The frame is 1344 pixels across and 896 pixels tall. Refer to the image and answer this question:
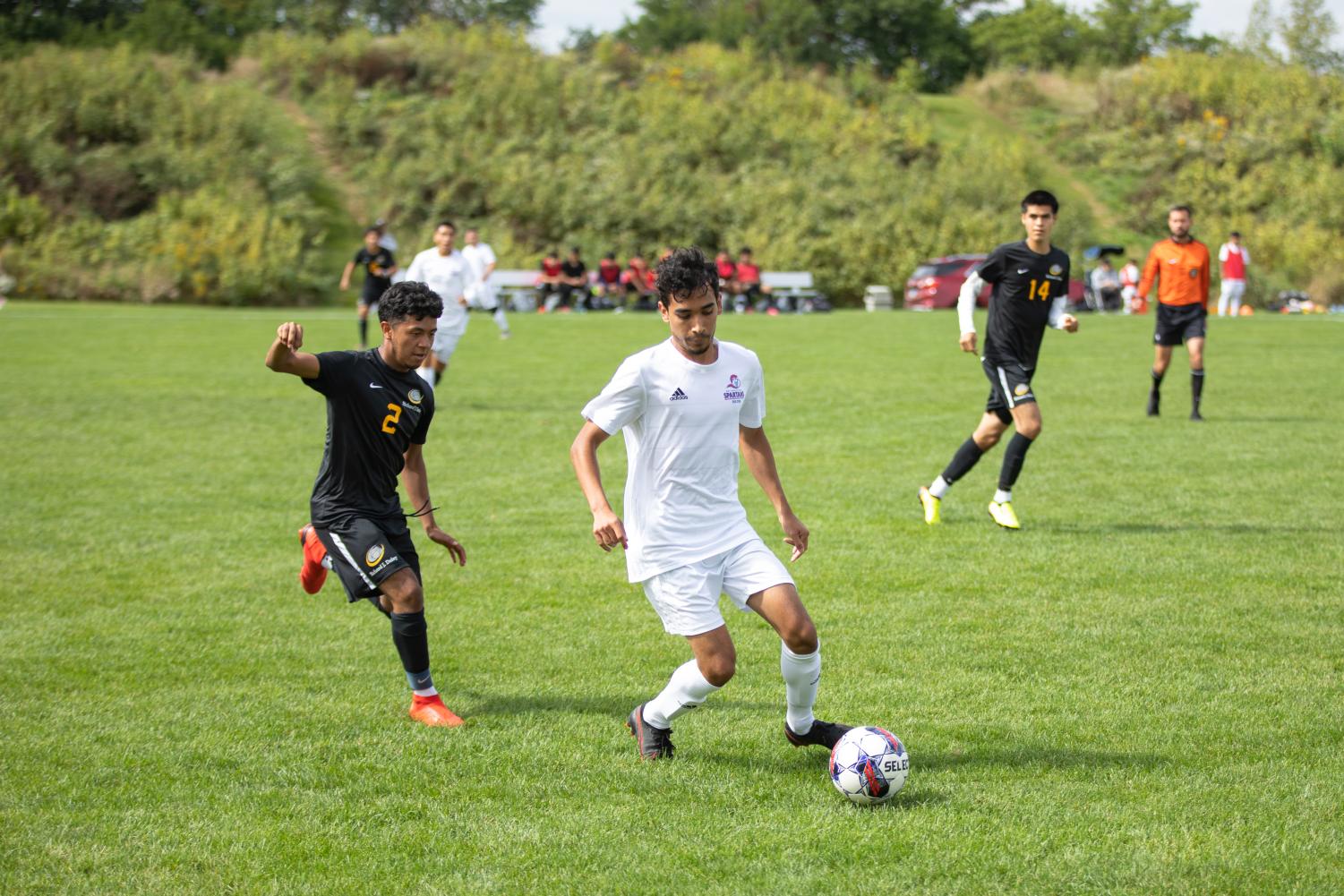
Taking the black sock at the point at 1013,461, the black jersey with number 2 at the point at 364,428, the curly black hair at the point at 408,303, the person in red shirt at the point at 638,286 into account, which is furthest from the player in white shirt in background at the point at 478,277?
the person in red shirt at the point at 638,286

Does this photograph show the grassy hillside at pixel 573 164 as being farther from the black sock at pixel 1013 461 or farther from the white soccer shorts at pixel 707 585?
the white soccer shorts at pixel 707 585

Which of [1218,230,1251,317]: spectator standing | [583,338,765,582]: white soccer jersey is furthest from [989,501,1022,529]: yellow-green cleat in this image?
[1218,230,1251,317]: spectator standing

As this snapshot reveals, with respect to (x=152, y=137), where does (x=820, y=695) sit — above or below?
below

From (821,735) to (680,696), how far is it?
0.57 metres

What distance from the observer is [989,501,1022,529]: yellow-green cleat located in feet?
28.5

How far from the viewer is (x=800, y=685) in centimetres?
465

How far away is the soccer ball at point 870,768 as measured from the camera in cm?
427

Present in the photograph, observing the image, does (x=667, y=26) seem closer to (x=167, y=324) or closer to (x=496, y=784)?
(x=167, y=324)

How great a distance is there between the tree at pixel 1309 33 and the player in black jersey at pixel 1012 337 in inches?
2565

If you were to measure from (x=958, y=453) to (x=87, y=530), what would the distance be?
6.07 m

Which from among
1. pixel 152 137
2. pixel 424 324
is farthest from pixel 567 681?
pixel 152 137

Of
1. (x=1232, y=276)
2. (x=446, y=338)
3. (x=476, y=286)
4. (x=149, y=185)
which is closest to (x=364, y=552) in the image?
(x=446, y=338)

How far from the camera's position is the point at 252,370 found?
59.7 ft

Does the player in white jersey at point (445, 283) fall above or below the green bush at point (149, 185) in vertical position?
below
